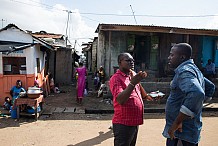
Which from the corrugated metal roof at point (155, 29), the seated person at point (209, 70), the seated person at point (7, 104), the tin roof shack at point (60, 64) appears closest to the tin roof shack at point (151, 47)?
the corrugated metal roof at point (155, 29)

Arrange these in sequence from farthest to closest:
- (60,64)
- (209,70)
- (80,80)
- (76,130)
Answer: (60,64)
(209,70)
(80,80)
(76,130)

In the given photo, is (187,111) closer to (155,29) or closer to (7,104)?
(7,104)

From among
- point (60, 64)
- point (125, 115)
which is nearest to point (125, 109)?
point (125, 115)

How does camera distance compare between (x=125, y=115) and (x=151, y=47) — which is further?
(x=151, y=47)

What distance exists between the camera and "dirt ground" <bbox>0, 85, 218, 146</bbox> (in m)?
4.61

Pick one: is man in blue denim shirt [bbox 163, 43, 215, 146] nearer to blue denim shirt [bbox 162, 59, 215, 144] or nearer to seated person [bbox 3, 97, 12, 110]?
blue denim shirt [bbox 162, 59, 215, 144]

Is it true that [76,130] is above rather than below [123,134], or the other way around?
below

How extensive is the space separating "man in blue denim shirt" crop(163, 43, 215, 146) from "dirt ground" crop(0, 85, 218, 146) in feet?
8.12

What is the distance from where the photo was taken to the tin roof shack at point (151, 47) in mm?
10727

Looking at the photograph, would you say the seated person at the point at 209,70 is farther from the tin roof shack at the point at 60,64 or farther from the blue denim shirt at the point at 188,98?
the blue denim shirt at the point at 188,98

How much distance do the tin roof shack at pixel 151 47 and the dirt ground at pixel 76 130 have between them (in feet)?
14.1

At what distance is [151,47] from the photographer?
11.1 meters

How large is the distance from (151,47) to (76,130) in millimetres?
7085

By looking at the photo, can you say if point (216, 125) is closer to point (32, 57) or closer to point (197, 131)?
point (197, 131)
